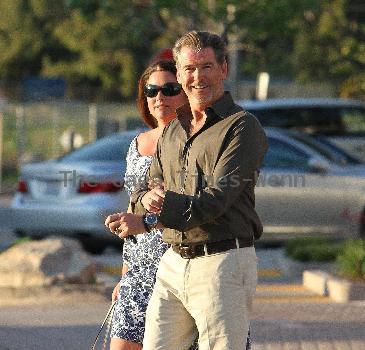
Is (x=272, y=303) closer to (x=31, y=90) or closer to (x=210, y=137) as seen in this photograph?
(x=210, y=137)

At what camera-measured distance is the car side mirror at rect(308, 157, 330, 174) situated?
589 inches

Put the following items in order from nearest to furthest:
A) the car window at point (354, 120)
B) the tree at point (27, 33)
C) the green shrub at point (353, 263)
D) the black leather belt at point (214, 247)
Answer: the black leather belt at point (214, 247) → the green shrub at point (353, 263) → the car window at point (354, 120) → the tree at point (27, 33)

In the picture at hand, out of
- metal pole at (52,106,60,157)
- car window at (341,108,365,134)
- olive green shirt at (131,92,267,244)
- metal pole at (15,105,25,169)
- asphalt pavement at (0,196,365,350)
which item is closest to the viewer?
olive green shirt at (131,92,267,244)

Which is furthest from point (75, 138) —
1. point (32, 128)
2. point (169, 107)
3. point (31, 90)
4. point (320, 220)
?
point (169, 107)

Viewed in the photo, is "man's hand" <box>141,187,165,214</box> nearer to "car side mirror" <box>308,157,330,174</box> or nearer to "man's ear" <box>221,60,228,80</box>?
"man's ear" <box>221,60,228,80</box>

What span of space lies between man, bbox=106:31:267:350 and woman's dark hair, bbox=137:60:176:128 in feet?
3.48

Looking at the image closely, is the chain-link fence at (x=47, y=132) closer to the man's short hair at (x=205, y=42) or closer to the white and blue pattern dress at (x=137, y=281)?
the white and blue pattern dress at (x=137, y=281)

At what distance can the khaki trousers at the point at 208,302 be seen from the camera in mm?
4785

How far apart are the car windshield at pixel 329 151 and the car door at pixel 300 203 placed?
1.42 ft

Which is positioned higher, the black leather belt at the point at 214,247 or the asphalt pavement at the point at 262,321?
the black leather belt at the point at 214,247

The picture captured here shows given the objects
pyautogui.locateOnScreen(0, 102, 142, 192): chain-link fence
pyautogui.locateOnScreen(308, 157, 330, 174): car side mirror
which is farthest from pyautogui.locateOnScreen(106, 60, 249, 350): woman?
pyautogui.locateOnScreen(0, 102, 142, 192): chain-link fence

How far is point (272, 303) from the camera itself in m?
10.6

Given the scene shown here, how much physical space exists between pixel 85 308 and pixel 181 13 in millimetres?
15322

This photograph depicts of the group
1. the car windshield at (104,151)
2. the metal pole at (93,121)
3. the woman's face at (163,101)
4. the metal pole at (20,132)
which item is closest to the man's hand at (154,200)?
the woman's face at (163,101)
